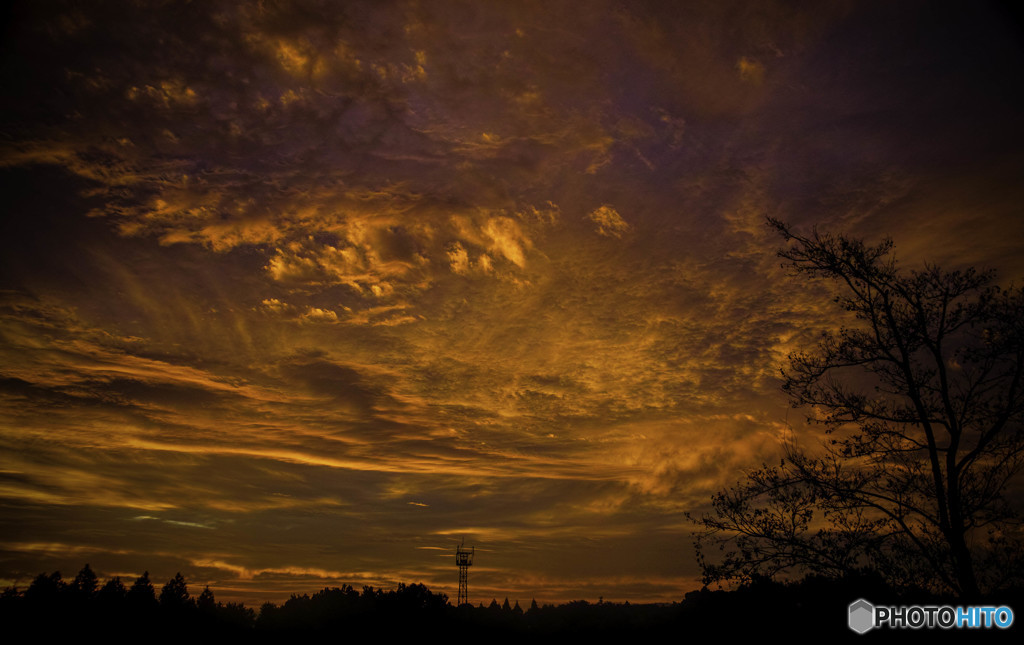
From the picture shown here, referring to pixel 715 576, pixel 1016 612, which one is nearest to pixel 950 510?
pixel 1016 612

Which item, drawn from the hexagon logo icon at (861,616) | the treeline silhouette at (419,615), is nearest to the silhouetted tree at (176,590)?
the treeline silhouette at (419,615)

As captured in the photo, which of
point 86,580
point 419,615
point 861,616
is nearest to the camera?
point 861,616

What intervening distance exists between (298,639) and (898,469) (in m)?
78.4

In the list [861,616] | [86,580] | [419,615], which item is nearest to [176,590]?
[86,580]

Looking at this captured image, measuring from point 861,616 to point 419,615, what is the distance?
3111 inches

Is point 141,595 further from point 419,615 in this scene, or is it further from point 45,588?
point 419,615

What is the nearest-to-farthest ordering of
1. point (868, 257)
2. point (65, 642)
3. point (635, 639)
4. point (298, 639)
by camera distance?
1. point (868, 257)
2. point (635, 639)
3. point (65, 642)
4. point (298, 639)

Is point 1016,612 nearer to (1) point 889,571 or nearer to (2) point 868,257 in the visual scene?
(1) point 889,571

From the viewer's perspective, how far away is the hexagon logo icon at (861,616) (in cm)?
1149

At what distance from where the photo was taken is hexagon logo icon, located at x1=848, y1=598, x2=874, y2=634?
11488mm

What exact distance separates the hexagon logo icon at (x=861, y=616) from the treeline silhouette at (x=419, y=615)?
6.6 inches

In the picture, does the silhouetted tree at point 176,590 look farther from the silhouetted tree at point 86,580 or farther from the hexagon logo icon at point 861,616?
the hexagon logo icon at point 861,616

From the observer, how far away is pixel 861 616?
11.7 metres

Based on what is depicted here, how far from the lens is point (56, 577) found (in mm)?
95875
